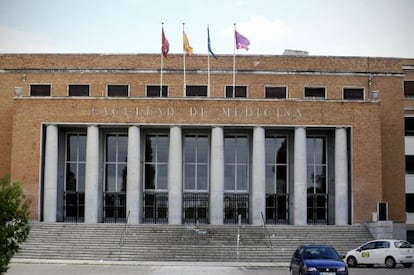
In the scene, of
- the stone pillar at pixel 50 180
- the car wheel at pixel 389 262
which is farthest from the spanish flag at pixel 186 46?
the car wheel at pixel 389 262

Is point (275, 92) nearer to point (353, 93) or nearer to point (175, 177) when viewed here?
point (353, 93)

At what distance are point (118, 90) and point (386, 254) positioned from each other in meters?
24.0

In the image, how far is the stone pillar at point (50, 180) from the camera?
48625 mm

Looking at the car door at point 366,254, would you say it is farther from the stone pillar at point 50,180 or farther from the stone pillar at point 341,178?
the stone pillar at point 50,180

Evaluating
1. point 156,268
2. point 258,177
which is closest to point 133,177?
point 258,177

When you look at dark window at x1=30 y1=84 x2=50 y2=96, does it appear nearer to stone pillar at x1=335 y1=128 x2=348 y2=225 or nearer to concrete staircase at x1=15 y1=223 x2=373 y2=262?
concrete staircase at x1=15 y1=223 x2=373 y2=262

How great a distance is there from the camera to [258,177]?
1916 inches

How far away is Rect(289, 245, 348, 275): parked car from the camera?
26.2m

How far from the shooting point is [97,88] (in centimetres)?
5334

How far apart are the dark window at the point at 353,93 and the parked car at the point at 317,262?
26512mm

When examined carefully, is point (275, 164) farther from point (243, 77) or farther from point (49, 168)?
point (49, 168)

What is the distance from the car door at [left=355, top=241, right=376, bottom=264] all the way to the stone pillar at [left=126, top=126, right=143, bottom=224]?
1589 cm

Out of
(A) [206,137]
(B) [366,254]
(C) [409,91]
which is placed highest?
(C) [409,91]

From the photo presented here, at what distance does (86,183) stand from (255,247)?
1274 centimetres
